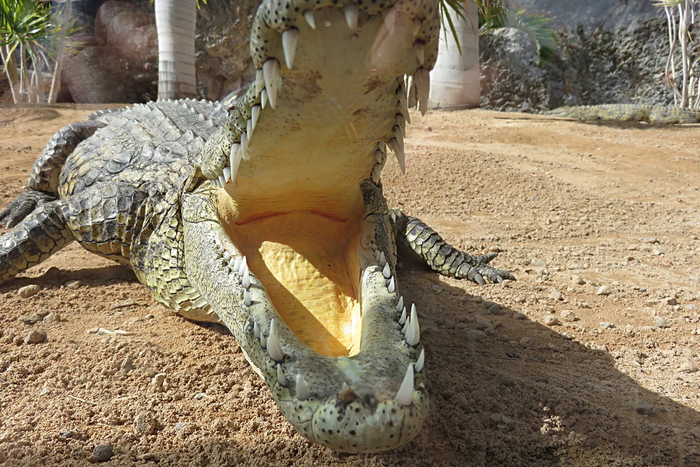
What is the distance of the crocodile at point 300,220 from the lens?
48.5 inches

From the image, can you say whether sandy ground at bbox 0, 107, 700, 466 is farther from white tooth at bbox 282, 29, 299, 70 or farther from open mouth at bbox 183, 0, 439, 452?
white tooth at bbox 282, 29, 299, 70

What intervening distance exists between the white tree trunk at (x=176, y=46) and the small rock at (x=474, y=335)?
25.2 feet

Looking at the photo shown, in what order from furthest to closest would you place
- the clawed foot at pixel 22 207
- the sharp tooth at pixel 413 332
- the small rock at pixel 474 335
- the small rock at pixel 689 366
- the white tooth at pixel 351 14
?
the clawed foot at pixel 22 207 < the small rock at pixel 474 335 < the small rock at pixel 689 366 < the sharp tooth at pixel 413 332 < the white tooth at pixel 351 14

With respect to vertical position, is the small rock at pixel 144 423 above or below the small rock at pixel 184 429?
above

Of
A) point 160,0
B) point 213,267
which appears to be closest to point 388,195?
point 213,267

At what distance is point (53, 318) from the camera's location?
8.16ft

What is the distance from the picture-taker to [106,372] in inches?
79.9

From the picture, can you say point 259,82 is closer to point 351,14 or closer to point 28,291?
point 351,14

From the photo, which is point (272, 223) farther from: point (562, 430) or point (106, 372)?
point (562, 430)

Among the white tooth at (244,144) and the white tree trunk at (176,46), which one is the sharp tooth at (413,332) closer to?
the white tooth at (244,144)

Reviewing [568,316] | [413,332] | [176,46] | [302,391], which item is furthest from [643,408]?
[176,46]

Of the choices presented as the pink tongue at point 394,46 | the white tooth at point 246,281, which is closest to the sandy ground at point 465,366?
the white tooth at point 246,281

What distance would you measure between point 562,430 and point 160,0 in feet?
29.0

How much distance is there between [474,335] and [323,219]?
0.98 meters
